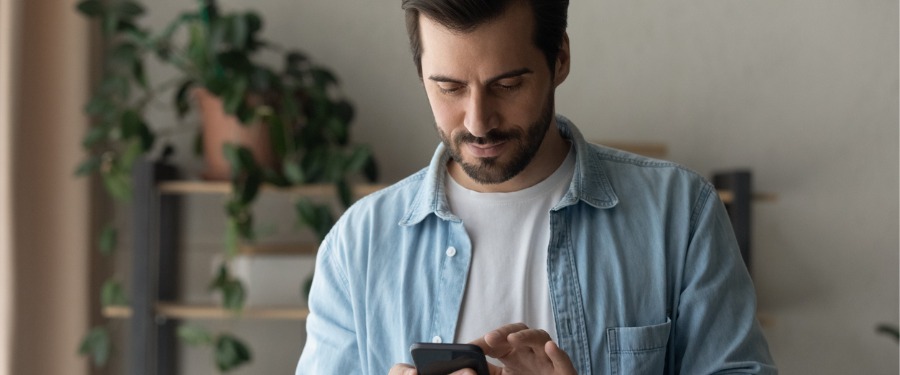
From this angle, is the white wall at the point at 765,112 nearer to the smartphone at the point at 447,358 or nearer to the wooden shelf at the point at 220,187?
the wooden shelf at the point at 220,187

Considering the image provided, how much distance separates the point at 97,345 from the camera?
111 inches

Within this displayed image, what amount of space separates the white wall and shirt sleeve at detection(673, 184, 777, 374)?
6.02 ft

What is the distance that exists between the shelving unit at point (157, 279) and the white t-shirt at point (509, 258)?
1468 mm

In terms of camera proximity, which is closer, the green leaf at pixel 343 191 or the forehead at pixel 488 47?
the forehead at pixel 488 47

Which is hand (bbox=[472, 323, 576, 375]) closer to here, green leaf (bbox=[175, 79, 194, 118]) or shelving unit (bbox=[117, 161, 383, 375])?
shelving unit (bbox=[117, 161, 383, 375])

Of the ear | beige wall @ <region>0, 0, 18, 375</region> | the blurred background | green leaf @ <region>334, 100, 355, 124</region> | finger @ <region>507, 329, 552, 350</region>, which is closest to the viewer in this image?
finger @ <region>507, 329, 552, 350</region>

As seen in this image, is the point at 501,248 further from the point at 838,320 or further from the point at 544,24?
the point at 838,320

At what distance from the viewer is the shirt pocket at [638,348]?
4.20 ft

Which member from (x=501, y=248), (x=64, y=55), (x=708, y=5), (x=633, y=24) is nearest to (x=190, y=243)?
(x=64, y=55)

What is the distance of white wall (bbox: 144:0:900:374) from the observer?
122 inches

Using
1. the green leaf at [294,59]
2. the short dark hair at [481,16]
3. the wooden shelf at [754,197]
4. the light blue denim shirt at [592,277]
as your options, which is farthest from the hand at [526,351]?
the green leaf at [294,59]

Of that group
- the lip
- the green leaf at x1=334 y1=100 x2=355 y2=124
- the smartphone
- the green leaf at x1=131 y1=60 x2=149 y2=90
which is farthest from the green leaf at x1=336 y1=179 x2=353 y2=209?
the smartphone

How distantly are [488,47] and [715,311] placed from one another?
431 millimetres

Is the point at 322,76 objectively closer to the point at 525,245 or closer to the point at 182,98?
the point at 182,98
